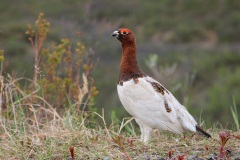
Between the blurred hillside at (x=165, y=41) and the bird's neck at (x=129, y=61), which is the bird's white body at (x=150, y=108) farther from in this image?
the blurred hillside at (x=165, y=41)

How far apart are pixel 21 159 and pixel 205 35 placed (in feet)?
96.0

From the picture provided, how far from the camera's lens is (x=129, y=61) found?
18.4 feet

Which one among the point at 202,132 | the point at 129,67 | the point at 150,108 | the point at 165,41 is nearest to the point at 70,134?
the point at 150,108

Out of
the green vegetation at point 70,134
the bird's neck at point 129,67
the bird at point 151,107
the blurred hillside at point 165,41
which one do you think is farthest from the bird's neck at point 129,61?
the blurred hillside at point 165,41

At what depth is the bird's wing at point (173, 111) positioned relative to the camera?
534cm

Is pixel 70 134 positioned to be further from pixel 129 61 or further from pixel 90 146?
pixel 129 61

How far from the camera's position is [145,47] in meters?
27.9

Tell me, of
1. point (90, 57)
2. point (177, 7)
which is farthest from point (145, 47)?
point (90, 57)

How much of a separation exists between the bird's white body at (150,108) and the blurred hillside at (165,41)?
12249 mm

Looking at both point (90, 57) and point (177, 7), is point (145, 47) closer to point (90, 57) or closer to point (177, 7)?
point (177, 7)

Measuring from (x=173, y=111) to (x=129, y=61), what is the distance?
671 millimetres

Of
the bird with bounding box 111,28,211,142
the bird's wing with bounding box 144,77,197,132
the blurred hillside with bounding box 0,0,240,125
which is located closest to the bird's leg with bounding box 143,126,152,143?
the bird with bounding box 111,28,211,142

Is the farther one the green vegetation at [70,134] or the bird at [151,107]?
the bird at [151,107]

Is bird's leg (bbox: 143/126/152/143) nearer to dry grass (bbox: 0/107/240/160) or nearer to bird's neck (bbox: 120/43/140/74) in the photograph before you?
dry grass (bbox: 0/107/240/160)
